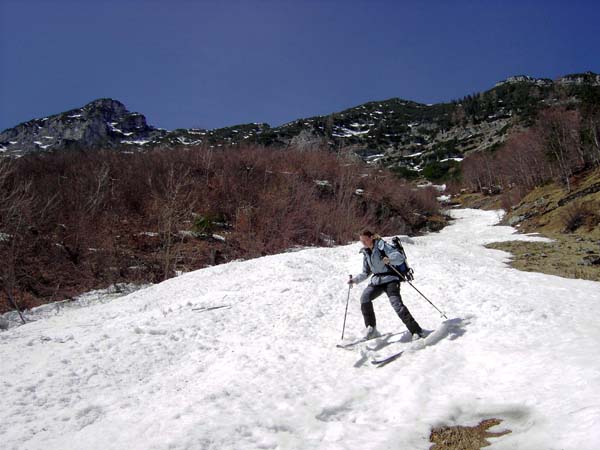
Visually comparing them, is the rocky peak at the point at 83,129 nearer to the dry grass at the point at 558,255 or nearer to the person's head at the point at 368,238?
the dry grass at the point at 558,255

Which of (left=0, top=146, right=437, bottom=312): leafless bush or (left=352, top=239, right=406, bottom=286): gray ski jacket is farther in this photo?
(left=0, top=146, right=437, bottom=312): leafless bush

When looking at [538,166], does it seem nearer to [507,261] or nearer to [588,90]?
[588,90]

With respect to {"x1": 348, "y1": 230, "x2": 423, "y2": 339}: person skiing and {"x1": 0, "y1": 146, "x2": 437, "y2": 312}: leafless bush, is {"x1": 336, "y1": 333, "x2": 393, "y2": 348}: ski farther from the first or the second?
{"x1": 0, "y1": 146, "x2": 437, "y2": 312}: leafless bush

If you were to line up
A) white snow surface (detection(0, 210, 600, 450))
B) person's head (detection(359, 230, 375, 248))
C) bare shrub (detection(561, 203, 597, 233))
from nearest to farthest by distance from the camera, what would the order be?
1. white snow surface (detection(0, 210, 600, 450))
2. person's head (detection(359, 230, 375, 248))
3. bare shrub (detection(561, 203, 597, 233))

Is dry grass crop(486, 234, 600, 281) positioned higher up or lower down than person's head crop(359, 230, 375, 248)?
lower down

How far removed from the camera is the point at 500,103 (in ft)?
544

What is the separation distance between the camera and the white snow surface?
4301 millimetres

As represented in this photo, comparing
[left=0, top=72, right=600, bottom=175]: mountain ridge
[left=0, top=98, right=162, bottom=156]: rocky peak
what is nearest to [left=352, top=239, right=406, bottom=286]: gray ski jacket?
[left=0, top=72, right=600, bottom=175]: mountain ridge

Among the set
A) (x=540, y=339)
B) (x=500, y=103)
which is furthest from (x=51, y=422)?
(x=500, y=103)

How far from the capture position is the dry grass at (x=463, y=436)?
392cm

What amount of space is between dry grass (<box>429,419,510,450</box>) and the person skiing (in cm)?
252

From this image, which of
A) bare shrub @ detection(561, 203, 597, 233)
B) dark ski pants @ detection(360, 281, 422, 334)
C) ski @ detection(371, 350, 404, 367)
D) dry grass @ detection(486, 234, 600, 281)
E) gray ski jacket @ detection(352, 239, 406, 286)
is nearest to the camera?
ski @ detection(371, 350, 404, 367)

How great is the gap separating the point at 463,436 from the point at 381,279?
3230 millimetres

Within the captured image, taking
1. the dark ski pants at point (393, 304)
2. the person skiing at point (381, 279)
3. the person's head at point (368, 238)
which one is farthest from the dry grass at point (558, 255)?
the person's head at point (368, 238)
